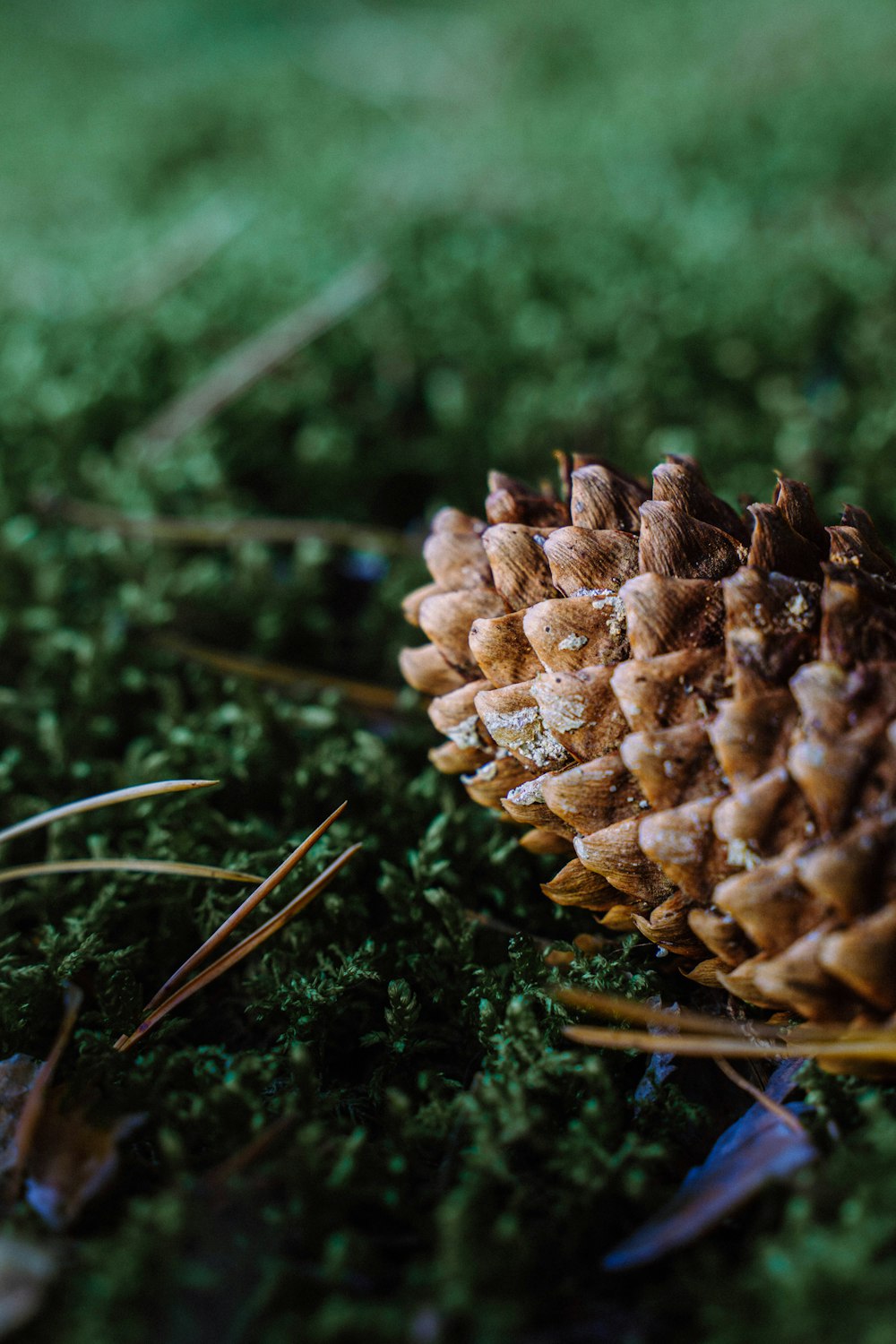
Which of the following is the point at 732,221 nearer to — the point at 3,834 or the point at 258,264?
the point at 258,264

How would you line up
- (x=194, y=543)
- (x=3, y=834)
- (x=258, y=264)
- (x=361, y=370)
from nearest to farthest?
1. (x=3, y=834)
2. (x=194, y=543)
3. (x=361, y=370)
4. (x=258, y=264)

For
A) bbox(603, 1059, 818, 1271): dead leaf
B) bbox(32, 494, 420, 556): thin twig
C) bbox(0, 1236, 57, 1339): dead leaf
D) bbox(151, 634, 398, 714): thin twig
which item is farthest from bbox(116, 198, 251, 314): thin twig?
bbox(603, 1059, 818, 1271): dead leaf

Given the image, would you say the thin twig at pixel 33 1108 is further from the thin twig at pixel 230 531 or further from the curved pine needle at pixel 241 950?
the thin twig at pixel 230 531

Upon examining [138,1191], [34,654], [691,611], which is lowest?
[138,1191]

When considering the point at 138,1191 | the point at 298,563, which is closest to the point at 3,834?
the point at 138,1191

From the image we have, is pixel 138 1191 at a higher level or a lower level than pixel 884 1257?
higher

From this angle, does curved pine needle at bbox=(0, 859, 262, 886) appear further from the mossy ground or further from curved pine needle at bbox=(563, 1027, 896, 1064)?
curved pine needle at bbox=(563, 1027, 896, 1064)

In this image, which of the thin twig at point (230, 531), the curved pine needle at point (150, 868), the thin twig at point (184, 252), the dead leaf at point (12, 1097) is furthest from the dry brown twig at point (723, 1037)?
the thin twig at point (184, 252)
